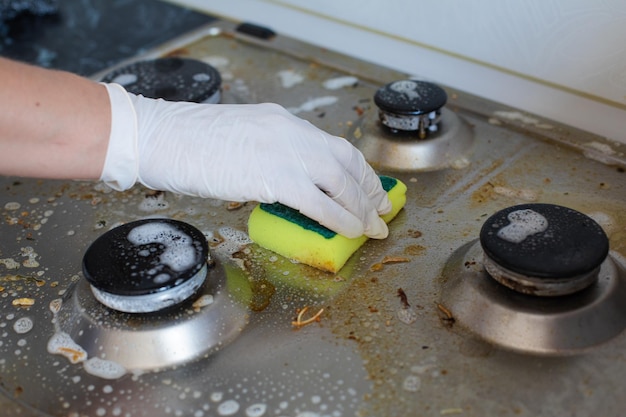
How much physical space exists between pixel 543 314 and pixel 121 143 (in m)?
0.69

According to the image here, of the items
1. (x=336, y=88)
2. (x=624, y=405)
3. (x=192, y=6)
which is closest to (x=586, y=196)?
(x=624, y=405)

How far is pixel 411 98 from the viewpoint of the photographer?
139cm

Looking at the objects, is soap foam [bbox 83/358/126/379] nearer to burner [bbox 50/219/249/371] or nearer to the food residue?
burner [bbox 50/219/249/371]

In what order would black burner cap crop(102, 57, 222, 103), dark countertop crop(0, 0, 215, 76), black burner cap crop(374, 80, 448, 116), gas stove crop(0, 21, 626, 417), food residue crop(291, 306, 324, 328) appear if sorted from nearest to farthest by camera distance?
gas stove crop(0, 21, 626, 417), food residue crop(291, 306, 324, 328), black burner cap crop(374, 80, 448, 116), black burner cap crop(102, 57, 222, 103), dark countertop crop(0, 0, 215, 76)

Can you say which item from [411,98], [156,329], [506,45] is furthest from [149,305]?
[506,45]

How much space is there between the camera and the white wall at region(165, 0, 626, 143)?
137 centimetres

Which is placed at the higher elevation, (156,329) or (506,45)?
(506,45)

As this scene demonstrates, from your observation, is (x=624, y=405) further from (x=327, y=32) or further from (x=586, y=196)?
(x=327, y=32)

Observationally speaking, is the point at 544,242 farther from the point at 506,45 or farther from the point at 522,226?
the point at 506,45

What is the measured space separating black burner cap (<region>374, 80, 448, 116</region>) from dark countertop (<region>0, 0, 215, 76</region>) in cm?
82

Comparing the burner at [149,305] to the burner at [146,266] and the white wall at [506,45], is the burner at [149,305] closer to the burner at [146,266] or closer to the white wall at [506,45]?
the burner at [146,266]

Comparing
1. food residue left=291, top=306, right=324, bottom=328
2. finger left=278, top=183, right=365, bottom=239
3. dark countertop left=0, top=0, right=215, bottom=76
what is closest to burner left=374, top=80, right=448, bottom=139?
finger left=278, top=183, right=365, bottom=239

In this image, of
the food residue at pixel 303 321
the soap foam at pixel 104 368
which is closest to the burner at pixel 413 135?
the food residue at pixel 303 321

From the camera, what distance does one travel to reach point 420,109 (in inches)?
53.2
